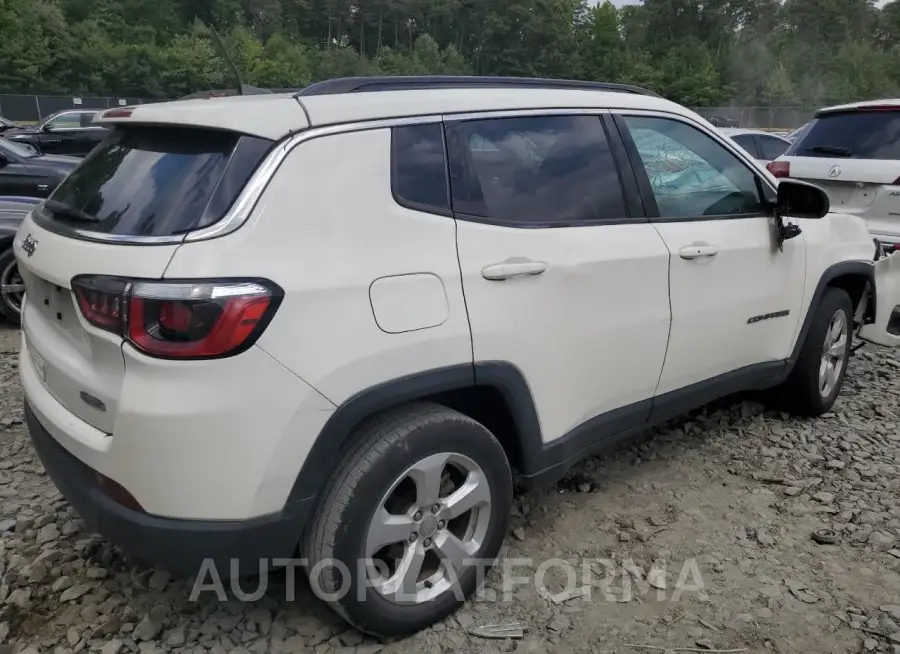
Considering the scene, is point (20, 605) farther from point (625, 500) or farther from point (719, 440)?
point (719, 440)

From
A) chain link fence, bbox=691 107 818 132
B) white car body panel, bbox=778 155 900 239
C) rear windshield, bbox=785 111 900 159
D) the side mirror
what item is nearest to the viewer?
the side mirror

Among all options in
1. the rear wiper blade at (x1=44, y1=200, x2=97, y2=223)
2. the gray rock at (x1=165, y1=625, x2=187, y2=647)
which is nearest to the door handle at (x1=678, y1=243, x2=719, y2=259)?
the rear wiper blade at (x1=44, y1=200, x2=97, y2=223)

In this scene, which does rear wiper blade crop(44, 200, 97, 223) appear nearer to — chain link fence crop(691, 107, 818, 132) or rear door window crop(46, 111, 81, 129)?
rear door window crop(46, 111, 81, 129)

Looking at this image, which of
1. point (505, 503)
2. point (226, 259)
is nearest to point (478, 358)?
point (505, 503)

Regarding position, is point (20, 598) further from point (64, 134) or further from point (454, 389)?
point (64, 134)

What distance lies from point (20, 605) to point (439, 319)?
182 centimetres

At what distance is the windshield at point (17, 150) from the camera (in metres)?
9.04

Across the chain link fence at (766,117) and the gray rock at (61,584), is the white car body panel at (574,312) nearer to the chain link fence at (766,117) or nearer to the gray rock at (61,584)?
the gray rock at (61,584)

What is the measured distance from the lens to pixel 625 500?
342 centimetres

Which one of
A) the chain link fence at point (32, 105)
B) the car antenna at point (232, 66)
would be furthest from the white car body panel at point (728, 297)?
the chain link fence at point (32, 105)

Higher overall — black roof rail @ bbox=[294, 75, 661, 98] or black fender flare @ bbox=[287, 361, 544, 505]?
black roof rail @ bbox=[294, 75, 661, 98]

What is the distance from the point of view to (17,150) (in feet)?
31.1

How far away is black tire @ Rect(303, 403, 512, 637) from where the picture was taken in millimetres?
2223

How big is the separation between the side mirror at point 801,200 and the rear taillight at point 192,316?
2.71 m
